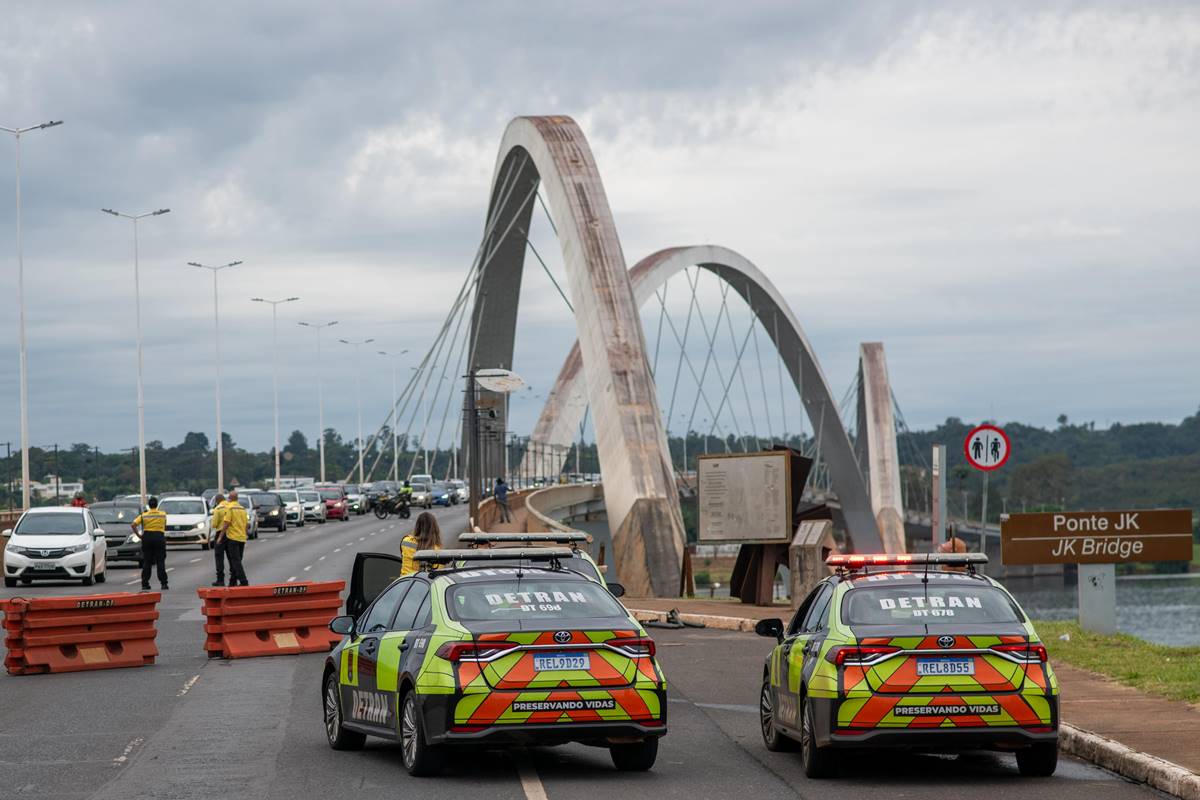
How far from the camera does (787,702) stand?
445 inches

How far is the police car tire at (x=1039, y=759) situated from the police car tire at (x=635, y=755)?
226cm

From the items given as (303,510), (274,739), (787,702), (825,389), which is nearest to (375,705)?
(274,739)

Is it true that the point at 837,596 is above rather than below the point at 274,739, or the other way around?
above

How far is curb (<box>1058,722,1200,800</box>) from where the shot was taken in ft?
31.8

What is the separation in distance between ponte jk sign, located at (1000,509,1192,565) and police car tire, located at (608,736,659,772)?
36.2ft

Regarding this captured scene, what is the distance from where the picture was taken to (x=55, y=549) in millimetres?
33188

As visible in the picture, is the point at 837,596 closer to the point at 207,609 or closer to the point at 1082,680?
the point at 1082,680

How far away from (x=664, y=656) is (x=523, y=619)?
9.75 meters

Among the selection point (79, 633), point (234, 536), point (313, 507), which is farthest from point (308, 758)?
point (313, 507)

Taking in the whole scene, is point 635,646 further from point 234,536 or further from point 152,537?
point 152,537

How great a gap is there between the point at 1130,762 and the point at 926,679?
1.51m

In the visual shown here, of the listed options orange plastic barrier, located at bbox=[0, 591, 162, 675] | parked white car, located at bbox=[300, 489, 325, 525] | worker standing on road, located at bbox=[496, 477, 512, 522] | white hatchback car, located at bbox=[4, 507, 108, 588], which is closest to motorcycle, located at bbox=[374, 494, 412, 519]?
parked white car, located at bbox=[300, 489, 325, 525]

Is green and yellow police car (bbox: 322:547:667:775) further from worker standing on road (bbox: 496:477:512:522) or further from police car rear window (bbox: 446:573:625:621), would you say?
worker standing on road (bbox: 496:477:512:522)

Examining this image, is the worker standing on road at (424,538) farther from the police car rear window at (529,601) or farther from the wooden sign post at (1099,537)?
the wooden sign post at (1099,537)
